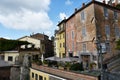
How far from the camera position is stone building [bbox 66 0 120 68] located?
30.3 metres

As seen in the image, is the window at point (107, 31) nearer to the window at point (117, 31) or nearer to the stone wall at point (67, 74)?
the window at point (117, 31)

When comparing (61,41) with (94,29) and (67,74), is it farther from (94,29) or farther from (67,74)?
(67,74)

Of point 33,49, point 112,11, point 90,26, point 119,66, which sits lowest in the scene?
point 119,66

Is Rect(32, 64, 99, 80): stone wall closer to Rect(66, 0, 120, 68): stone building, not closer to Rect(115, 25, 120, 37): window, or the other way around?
Rect(66, 0, 120, 68): stone building

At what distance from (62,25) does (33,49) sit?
10.1 metres

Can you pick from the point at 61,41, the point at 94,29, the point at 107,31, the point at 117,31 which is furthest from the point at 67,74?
the point at 61,41

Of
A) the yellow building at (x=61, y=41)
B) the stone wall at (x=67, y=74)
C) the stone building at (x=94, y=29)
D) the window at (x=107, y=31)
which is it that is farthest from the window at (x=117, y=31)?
the stone wall at (x=67, y=74)

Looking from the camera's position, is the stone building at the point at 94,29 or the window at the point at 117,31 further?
the window at the point at 117,31

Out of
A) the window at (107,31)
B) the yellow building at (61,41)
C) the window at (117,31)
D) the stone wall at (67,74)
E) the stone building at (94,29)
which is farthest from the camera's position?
the yellow building at (61,41)

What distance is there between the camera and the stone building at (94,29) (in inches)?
1192

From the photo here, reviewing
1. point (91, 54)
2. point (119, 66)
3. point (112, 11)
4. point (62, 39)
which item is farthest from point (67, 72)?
point (62, 39)

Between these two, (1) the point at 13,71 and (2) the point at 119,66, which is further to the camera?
(1) the point at 13,71

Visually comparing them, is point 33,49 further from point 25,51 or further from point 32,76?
point 32,76

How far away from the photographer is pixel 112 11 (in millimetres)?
32781
